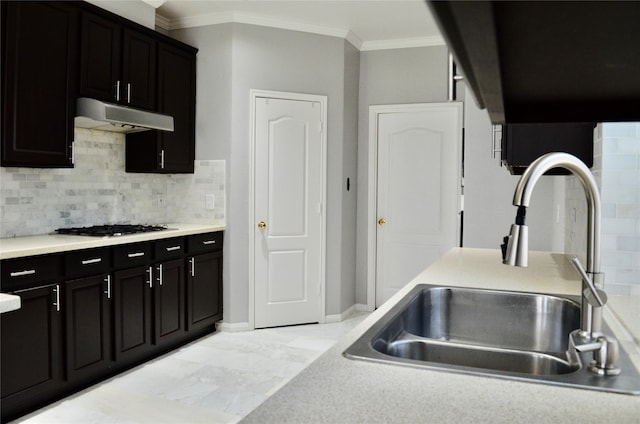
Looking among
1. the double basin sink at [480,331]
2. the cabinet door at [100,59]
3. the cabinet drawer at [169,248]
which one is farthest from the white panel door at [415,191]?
the double basin sink at [480,331]

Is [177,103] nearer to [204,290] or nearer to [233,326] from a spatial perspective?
[204,290]

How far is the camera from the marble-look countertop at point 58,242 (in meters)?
2.77

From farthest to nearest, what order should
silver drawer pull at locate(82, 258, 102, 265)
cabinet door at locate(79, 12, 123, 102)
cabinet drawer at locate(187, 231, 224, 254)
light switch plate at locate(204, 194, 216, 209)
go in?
1. light switch plate at locate(204, 194, 216, 209)
2. cabinet drawer at locate(187, 231, 224, 254)
3. cabinet door at locate(79, 12, 123, 102)
4. silver drawer pull at locate(82, 258, 102, 265)

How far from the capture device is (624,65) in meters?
0.59

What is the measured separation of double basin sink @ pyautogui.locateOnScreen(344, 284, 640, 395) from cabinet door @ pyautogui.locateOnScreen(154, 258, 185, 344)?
246cm

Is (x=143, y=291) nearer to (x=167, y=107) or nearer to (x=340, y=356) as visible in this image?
(x=167, y=107)

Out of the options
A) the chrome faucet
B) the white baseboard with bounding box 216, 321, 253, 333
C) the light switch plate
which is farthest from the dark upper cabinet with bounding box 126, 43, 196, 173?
the chrome faucet

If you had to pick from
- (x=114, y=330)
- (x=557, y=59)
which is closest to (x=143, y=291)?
(x=114, y=330)

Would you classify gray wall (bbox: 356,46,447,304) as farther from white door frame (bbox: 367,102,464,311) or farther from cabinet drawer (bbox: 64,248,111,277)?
cabinet drawer (bbox: 64,248,111,277)

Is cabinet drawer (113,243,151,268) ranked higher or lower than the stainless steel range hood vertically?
lower

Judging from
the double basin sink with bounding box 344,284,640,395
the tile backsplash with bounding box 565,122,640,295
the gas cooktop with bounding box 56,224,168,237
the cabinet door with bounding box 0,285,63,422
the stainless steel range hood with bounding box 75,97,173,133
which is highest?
the stainless steel range hood with bounding box 75,97,173,133

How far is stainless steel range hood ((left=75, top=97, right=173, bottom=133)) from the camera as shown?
11.2 feet

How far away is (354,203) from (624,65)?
4.76 metres

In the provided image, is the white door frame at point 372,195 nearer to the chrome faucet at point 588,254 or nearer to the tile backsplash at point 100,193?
the tile backsplash at point 100,193
